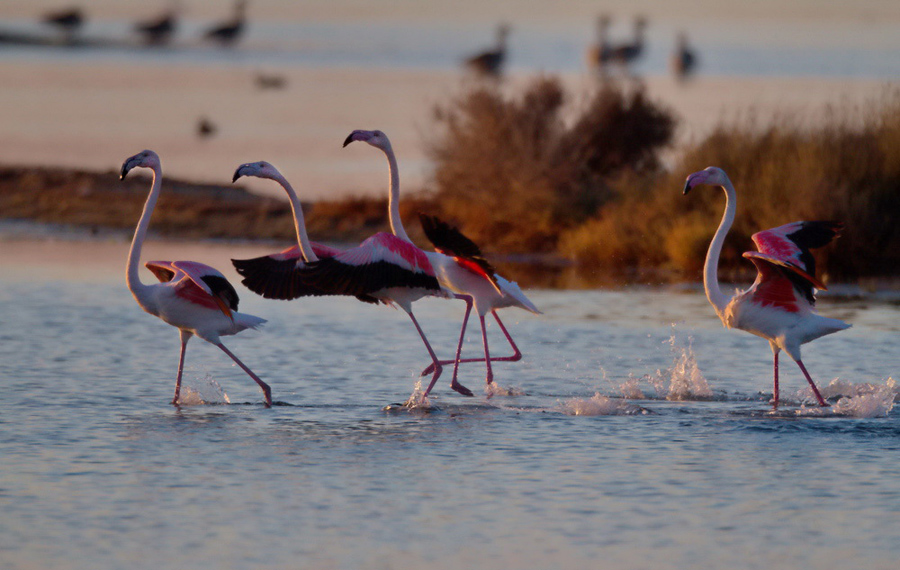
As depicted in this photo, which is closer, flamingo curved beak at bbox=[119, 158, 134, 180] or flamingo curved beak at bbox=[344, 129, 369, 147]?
flamingo curved beak at bbox=[119, 158, 134, 180]

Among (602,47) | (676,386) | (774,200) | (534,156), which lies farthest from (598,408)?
(602,47)

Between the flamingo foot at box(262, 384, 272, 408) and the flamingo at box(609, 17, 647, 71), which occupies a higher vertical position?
the flamingo at box(609, 17, 647, 71)

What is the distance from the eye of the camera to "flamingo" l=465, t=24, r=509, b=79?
1853 inches

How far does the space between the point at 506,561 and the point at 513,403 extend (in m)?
3.78

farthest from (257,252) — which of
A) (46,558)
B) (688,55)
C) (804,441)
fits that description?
(688,55)

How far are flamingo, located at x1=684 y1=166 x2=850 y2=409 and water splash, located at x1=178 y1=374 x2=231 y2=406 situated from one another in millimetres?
3477

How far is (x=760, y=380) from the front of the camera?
10.6 meters

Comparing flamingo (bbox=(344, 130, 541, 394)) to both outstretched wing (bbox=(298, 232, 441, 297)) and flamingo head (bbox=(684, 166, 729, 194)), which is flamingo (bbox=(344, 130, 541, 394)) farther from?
flamingo head (bbox=(684, 166, 729, 194))

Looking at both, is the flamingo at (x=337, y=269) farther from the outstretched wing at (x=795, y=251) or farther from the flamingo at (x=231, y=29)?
the flamingo at (x=231, y=29)

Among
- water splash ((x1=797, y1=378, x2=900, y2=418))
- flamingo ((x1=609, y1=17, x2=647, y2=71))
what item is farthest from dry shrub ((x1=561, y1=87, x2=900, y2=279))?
flamingo ((x1=609, y1=17, x2=647, y2=71))

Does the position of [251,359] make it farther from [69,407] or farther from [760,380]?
[760,380]

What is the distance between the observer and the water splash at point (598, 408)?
912cm

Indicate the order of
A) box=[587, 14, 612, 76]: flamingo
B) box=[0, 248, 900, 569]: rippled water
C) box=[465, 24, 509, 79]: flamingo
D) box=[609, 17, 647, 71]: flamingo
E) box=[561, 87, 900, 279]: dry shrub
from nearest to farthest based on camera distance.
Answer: box=[0, 248, 900, 569]: rippled water < box=[561, 87, 900, 279]: dry shrub < box=[465, 24, 509, 79]: flamingo < box=[587, 14, 612, 76]: flamingo < box=[609, 17, 647, 71]: flamingo

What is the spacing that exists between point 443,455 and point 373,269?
1463mm
